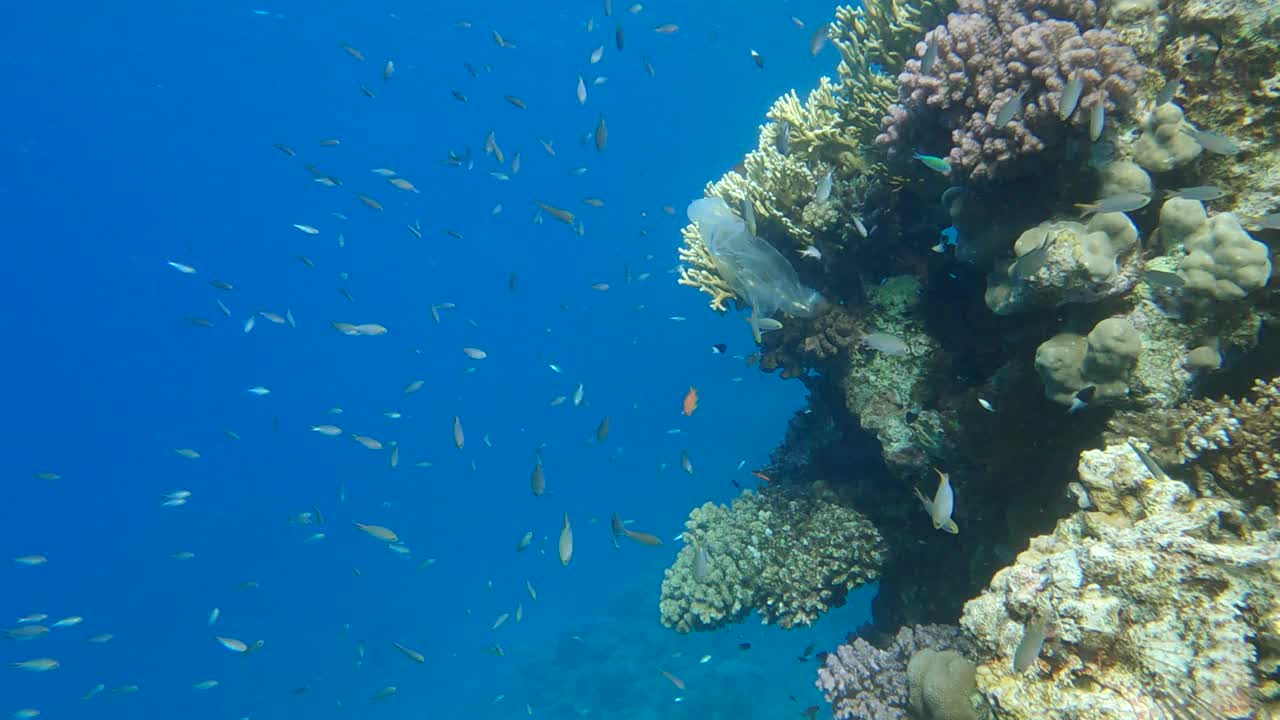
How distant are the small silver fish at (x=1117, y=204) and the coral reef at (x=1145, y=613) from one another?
1.53m

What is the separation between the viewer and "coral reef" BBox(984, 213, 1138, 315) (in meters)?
3.77

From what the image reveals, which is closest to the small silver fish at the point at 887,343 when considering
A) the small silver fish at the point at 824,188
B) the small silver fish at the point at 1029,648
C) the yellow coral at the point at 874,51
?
the small silver fish at the point at 824,188

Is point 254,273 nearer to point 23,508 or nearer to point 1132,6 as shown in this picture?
point 23,508

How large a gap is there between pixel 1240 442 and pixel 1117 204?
4.99 ft

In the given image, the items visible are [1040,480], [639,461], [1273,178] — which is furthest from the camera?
[639,461]

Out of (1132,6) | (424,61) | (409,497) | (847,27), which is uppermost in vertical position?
(424,61)

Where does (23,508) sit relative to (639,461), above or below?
below

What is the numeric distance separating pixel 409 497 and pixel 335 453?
11590 mm

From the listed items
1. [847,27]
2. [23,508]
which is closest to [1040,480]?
[847,27]

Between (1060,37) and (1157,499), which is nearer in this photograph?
(1157,499)

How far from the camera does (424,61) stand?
66188mm

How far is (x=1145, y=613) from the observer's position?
2.91 meters

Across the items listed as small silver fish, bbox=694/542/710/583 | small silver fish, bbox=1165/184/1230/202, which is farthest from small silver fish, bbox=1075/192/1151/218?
small silver fish, bbox=694/542/710/583

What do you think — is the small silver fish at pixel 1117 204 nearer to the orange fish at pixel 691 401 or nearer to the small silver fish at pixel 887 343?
the small silver fish at pixel 887 343
